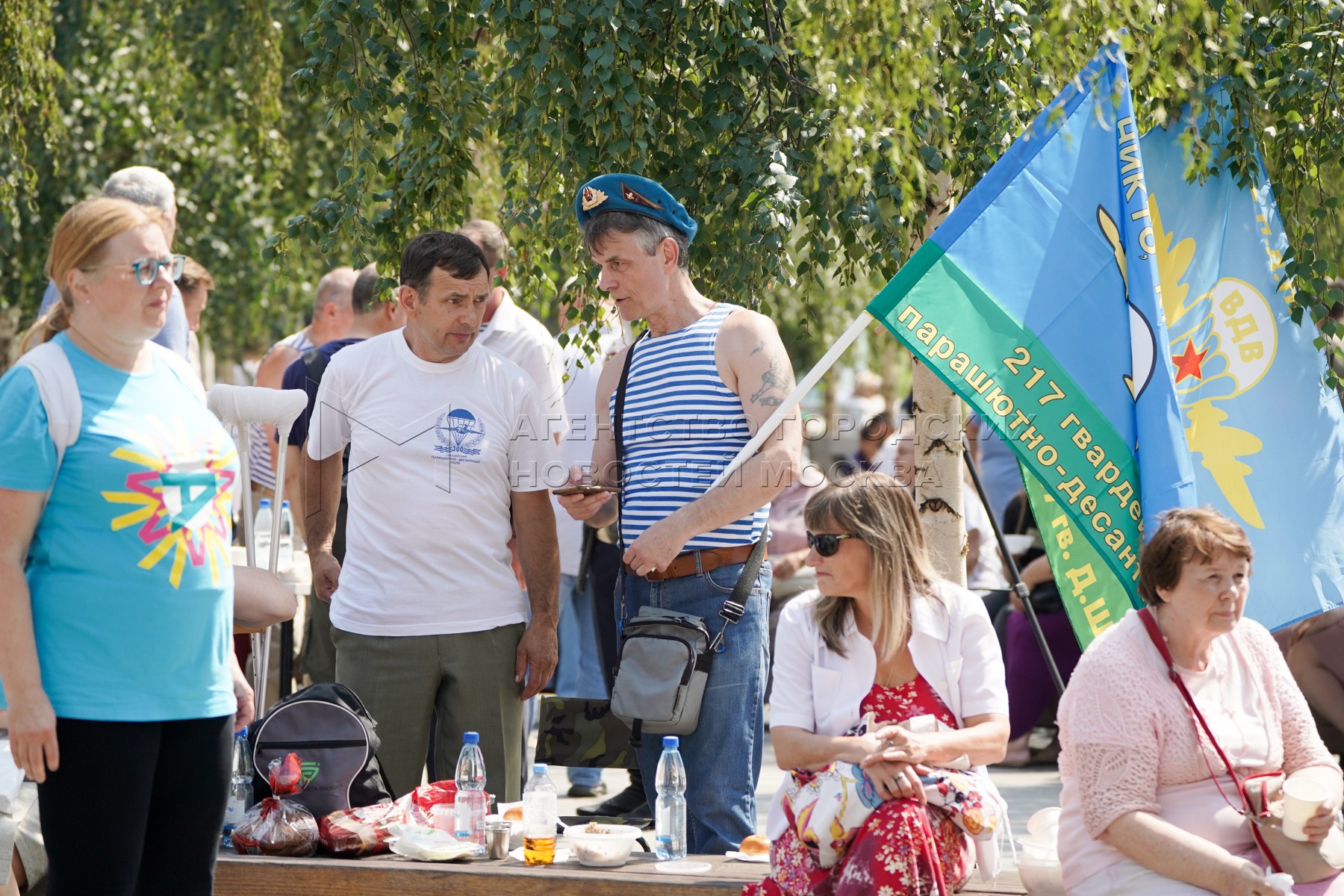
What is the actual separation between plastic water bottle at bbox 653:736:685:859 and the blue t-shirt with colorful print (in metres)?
1.31

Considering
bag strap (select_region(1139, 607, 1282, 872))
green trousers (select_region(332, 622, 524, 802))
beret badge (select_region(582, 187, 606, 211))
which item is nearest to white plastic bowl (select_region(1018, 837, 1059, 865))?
bag strap (select_region(1139, 607, 1282, 872))

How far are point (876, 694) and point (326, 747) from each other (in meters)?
1.53

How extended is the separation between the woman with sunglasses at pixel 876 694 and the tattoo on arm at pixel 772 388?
16.9 inches

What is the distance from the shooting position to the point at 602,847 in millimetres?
3699

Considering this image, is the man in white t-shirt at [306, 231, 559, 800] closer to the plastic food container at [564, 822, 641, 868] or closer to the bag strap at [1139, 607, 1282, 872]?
the plastic food container at [564, 822, 641, 868]

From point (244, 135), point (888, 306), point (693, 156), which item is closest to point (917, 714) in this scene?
point (888, 306)

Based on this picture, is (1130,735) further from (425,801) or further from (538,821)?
(425,801)

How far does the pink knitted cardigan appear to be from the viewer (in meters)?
3.12

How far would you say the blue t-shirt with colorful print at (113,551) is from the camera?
2738mm

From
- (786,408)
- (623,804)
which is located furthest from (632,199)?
(623,804)

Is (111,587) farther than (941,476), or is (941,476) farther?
(941,476)

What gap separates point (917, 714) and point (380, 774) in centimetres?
153

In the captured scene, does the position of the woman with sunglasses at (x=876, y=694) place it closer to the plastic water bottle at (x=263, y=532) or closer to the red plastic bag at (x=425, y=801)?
the red plastic bag at (x=425, y=801)

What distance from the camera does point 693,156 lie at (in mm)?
4773
